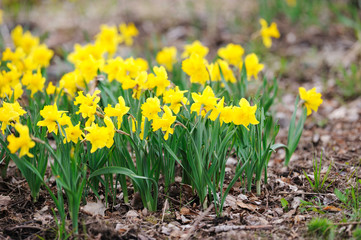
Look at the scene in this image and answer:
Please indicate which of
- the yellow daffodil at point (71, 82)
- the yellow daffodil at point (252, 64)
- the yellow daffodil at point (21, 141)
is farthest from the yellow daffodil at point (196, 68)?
the yellow daffodil at point (21, 141)

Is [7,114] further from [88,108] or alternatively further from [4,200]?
[4,200]

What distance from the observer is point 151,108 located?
1903mm

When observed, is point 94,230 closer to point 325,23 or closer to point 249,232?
point 249,232

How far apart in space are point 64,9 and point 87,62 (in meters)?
4.95

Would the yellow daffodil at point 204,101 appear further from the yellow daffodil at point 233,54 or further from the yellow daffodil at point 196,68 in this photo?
the yellow daffodil at point 233,54

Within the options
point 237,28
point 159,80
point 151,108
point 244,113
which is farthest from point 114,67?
point 237,28

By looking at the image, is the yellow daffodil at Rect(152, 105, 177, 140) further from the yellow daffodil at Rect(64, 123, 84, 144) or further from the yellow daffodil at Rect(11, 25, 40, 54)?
the yellow daffodil at Rect(11, 25, 40, 54)

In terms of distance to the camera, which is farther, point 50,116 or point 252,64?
point 252,64

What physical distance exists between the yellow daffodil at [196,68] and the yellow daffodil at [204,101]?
1.61ft

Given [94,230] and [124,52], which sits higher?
[124,52]

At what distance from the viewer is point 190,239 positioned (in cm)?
192

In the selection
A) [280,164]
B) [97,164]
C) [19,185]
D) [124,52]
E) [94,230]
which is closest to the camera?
[94,230]

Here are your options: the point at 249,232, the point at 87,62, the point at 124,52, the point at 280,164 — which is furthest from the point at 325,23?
the point at 249,232

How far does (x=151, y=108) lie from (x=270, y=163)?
54.3 inches
